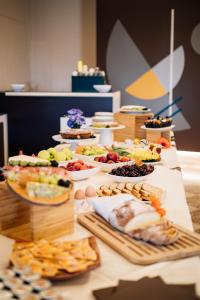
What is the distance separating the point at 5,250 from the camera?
1154mm

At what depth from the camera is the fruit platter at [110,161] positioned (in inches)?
84.2

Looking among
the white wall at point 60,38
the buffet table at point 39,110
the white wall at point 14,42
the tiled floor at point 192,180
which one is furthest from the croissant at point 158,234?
the white wall at point 60,38

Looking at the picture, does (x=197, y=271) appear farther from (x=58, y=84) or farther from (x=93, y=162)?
(x=58, y=84)

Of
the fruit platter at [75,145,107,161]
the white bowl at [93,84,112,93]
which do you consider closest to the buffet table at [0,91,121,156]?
the white bowl at [93,84,112,93]

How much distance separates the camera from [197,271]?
1.08m

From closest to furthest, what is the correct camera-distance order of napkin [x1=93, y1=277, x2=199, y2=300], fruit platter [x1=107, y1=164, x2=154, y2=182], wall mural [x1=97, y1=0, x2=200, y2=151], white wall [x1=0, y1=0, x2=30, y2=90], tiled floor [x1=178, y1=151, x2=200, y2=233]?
napkin [x1=93, y1=277, x2=199, y2=300], fruit platter [x1=107, y1=164, x2=154, y2=182], tiled floor [x1=178, y1=151, x2=200, y2=233], white wall [x1=0, y1=0, x2=30, y2=90], wall mural [x1=97, y1=0, x2=200, y2=151]

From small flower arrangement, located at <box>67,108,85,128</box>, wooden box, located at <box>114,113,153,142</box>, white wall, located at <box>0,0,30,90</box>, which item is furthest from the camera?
white wall, located at <box>0,0,30,90</box>

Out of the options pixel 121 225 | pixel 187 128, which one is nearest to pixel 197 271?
pixel 121 225

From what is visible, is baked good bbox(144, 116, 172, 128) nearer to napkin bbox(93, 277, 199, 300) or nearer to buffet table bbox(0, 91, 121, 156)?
buffet table bbox(0, 91, 121, 156)

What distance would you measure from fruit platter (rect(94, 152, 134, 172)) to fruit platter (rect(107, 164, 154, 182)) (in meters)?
0.14

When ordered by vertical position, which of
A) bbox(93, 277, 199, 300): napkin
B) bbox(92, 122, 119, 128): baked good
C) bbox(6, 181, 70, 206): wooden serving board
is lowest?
bbox(93, 277, 199, 300): napkin

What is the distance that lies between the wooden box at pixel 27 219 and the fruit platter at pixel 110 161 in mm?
856

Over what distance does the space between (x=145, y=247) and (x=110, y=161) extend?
103 centimetres

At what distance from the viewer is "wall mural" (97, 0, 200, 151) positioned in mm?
6184
